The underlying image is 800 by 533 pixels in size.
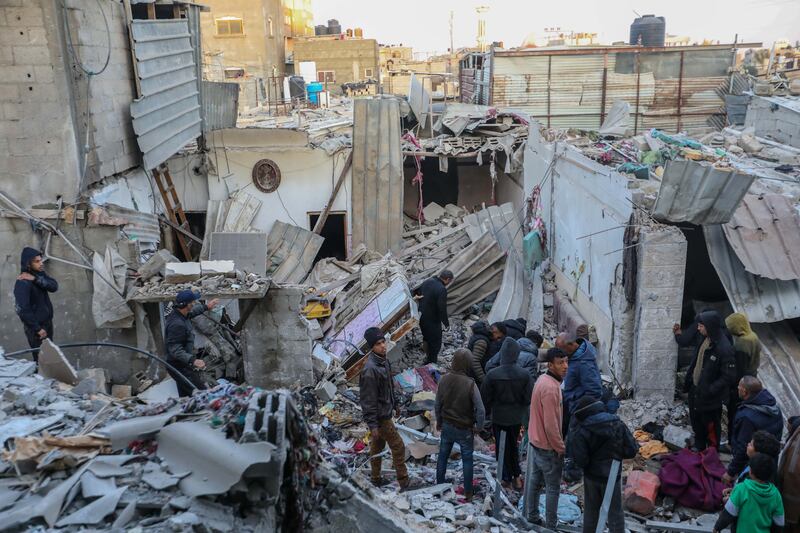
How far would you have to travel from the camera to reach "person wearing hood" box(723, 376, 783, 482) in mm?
5773

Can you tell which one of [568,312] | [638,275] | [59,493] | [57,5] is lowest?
[568,312]

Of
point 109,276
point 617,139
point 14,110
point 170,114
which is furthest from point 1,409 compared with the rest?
point 617,139

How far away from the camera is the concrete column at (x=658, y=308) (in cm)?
801

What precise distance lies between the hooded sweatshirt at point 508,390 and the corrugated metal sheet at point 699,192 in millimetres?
2827

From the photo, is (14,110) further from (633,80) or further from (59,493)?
(633,80)

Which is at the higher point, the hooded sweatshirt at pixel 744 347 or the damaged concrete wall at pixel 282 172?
the damaged concrete wall at pixel 282 172

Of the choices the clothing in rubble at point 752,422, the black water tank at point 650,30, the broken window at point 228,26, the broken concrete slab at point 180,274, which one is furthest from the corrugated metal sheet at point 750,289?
the broken window at point 228,26

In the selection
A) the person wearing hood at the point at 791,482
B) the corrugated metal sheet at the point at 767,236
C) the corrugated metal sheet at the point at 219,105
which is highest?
the corrugated metal sheet at the point at 219,105

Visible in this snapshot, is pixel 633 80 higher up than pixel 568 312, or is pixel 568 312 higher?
pixel 633 80

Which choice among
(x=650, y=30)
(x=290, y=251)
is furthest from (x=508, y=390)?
(x=650, y=30)

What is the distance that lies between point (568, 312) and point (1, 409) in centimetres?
847

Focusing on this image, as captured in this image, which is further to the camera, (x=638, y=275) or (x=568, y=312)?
(x=568, y=312)

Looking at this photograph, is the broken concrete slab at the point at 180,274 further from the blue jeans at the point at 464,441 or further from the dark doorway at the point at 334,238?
the dark doorway at the point at 334,238

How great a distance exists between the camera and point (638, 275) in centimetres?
820
